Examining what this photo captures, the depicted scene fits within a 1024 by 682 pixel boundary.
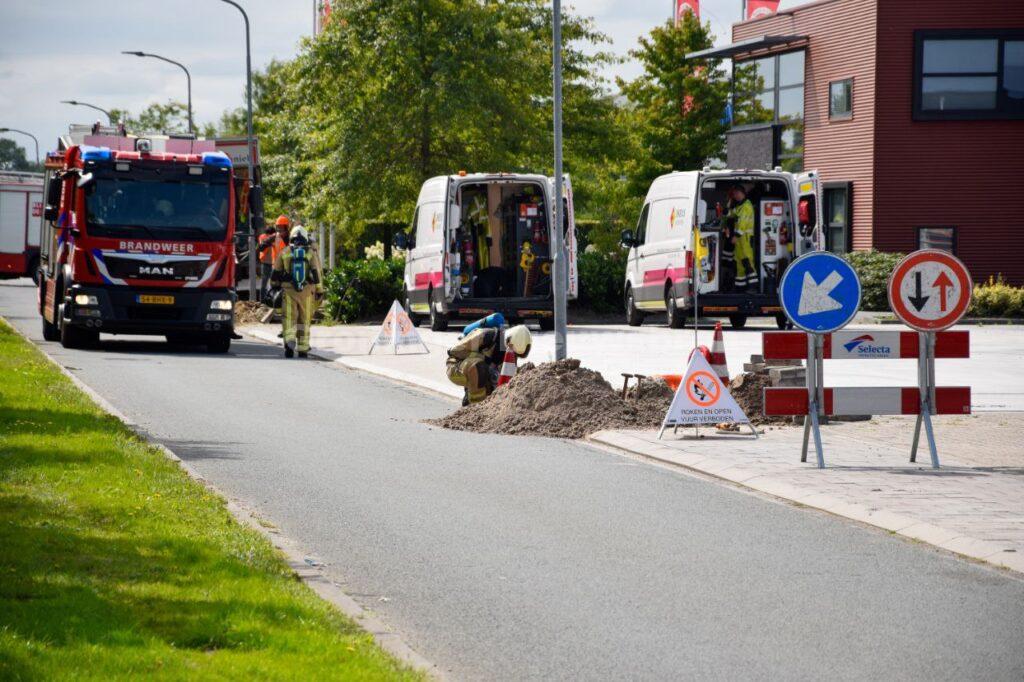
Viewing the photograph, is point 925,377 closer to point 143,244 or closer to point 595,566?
point 595,566

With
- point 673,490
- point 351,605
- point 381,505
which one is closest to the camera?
point 351,605

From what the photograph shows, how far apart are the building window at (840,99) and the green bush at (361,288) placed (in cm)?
1213

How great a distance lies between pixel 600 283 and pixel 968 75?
10.3 meters

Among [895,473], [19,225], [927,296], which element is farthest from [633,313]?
[19,225]

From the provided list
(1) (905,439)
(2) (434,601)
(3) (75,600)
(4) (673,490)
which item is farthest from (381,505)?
(1) (905,439)

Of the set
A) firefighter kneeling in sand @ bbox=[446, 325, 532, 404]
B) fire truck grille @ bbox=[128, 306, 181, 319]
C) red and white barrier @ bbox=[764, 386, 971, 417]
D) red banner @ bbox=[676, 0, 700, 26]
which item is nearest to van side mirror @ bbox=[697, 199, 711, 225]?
fire truck grille @ bbox=[128, 306, 181, 319]

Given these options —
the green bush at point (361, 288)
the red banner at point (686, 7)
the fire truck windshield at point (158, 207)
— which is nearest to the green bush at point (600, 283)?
the green bush at point (361, 288)

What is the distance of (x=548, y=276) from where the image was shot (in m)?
29.4

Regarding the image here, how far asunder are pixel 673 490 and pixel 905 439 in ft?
11.1

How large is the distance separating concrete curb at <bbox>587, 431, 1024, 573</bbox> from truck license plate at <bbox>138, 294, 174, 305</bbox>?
1141 cm

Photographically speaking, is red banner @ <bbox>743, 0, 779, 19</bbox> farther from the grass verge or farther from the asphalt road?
the grass verge

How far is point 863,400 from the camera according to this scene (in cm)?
1184

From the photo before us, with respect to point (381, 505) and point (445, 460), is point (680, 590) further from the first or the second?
point (445, 460)

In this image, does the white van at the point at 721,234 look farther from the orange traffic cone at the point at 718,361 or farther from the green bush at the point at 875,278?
the orange traffic cone at the point at 718,361
